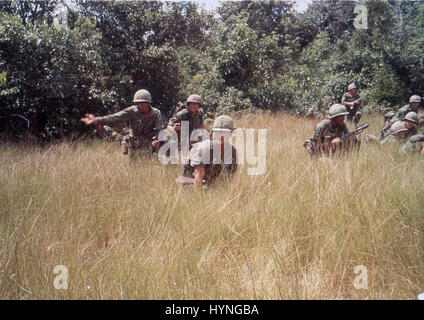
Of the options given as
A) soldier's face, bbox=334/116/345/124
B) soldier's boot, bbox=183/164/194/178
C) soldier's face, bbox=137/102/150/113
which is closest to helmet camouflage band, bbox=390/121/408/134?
soldier's face, bbox=334/116/345/124

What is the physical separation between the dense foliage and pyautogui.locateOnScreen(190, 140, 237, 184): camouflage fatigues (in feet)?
11.8

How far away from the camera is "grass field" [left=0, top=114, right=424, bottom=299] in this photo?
1.98 meters

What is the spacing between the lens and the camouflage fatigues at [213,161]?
144 inches

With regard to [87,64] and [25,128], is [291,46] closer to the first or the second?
[87,64]

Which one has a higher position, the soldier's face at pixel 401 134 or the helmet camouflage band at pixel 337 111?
the helmet camouflage band at pixel 337 111

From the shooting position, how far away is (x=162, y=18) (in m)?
9.65

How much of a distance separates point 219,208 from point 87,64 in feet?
19.4

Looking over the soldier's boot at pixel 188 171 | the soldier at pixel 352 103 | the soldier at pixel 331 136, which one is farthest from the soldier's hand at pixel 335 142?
the soldier at pixel 352 103

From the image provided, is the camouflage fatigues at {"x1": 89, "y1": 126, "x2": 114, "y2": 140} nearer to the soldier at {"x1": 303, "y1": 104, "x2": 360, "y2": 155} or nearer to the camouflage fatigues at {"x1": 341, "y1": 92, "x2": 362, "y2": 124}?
the soldier at {"x1": 303, "y1": 104, "x2": 360, "y2": 155}

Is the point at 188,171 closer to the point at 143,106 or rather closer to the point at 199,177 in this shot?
the point at 199,177

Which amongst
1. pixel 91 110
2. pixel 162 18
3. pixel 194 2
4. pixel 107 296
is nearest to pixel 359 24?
pixel 194 2

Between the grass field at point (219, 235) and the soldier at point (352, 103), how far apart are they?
510 cm

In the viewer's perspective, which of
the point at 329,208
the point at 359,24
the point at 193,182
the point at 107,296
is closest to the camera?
the point at 107,296

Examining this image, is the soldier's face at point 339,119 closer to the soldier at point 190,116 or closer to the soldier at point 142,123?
the soldier at point 190,116
